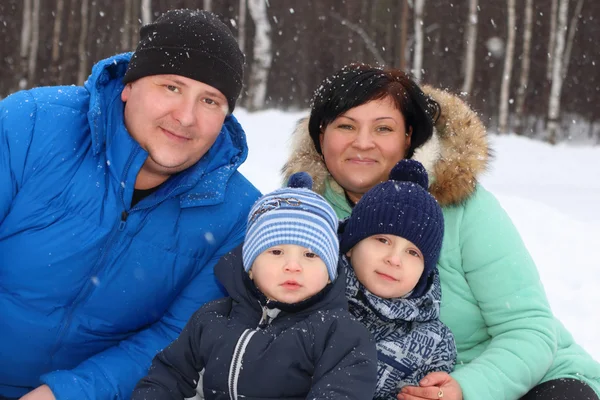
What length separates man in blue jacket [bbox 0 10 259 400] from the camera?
7.87 ft

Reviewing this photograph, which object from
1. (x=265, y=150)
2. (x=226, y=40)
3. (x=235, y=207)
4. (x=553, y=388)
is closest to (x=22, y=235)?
(x=235, y=207)

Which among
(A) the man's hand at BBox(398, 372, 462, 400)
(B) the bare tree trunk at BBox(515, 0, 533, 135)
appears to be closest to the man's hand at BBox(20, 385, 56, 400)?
(A) the man's hand at BBox(398, 372, 462, 400)

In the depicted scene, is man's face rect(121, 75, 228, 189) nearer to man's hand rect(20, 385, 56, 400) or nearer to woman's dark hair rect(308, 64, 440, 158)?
woman's dark hair rect(308, 64, 440, 158)

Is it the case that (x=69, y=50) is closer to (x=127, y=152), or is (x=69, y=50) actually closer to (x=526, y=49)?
(x=526, y=49)

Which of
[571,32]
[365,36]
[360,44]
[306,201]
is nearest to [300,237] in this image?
[306,201]

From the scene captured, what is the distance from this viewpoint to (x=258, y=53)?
49.4ft

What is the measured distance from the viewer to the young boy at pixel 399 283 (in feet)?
7.39

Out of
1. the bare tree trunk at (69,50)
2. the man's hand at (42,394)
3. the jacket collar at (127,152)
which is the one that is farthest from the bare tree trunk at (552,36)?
the man's hand at (42,394)

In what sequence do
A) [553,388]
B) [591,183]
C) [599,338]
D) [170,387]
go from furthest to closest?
1. [591,183]
2. [599,338]
3. [553,388]
4. [170,387]

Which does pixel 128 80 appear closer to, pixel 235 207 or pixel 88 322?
pixel 235 207

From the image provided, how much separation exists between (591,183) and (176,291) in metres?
11.2

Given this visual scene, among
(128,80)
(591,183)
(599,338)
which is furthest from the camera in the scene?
(591,183)

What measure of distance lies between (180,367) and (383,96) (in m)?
1.38

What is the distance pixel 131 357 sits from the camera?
2461 millimetres
